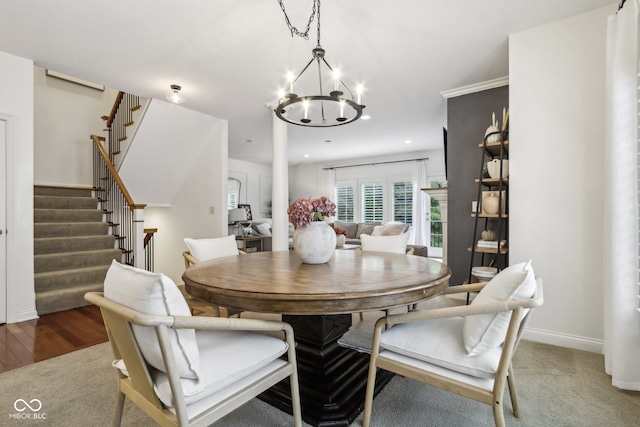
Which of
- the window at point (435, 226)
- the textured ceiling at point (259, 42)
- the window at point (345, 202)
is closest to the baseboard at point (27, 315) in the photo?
the textured ceiling at point (259, 42)

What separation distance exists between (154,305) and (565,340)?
281 cm

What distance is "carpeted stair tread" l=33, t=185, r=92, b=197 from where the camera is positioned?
491cm

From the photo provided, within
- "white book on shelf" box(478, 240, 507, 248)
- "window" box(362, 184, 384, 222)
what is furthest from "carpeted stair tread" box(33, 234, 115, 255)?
"window" box(362, 184, 384, 222)

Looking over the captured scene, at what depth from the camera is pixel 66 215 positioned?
453 centimetres

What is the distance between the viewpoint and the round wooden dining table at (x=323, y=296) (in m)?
1.21

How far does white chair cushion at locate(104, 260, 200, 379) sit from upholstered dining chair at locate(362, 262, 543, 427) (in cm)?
75

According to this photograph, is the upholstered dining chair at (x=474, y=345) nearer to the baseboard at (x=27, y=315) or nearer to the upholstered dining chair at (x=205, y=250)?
the upholstered dining chair at (x=205, y=250)

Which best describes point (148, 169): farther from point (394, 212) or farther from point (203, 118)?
point (394, 212)

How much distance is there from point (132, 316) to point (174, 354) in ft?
0.60

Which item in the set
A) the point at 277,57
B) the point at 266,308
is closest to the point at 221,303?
the point at 266,308

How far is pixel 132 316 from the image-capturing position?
34.8 inches


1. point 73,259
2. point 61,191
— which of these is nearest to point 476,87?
point 73,259

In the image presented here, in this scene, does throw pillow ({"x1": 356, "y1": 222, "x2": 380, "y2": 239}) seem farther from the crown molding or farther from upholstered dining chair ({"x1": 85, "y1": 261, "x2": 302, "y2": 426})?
upholstered dining chair ({"x1": 85, "y1": 261, "x2": 302, "y2": 426})

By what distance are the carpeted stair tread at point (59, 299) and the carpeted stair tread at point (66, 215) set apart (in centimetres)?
142
